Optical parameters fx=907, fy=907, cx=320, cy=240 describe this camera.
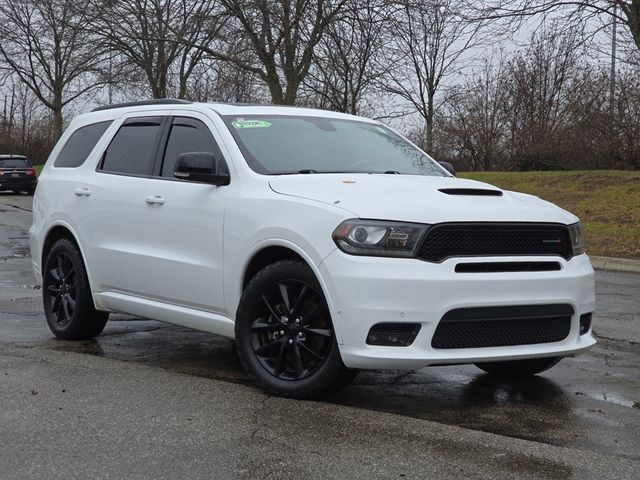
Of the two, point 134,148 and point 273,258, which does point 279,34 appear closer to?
point 134,148

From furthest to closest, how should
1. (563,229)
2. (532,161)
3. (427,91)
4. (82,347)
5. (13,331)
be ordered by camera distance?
(427,91) < (532,161) < (13,331) < (82,347) < (563,229)

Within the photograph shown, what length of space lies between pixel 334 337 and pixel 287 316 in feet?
1.30

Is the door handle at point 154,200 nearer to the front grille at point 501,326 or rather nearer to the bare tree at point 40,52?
the front grille at point 501,326

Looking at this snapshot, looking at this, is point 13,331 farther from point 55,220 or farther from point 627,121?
point 627,121

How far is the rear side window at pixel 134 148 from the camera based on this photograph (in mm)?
6465

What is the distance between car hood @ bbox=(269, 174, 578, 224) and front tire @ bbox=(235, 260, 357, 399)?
445 millimetres

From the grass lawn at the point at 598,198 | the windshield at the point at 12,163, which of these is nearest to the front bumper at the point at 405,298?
the grass lawn at the point at 598,198

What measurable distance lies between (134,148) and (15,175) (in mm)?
31570

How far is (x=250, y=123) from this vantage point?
19.8 ft

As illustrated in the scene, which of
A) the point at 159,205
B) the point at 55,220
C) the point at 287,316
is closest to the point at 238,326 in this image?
the point at 287,316

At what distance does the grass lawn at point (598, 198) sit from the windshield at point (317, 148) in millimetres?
10104

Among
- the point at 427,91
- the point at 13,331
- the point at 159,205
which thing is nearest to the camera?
the point at 159,205

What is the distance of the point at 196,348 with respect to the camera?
683cm

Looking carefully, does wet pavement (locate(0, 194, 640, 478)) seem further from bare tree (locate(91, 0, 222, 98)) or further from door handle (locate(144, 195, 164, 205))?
bare tree (locate(91, 0, 222, 98))
